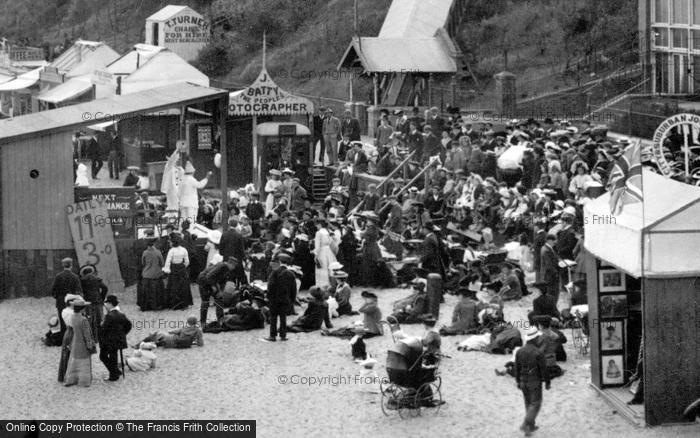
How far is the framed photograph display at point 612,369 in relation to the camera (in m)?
17.5

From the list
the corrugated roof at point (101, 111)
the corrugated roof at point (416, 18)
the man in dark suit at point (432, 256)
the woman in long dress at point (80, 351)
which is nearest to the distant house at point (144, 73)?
the corrugated roof at point (416, 18)

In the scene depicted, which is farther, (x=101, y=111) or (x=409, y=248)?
(x=409, y=248)

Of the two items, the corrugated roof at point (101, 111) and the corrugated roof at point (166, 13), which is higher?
the corrugated roof at point (166, 13)

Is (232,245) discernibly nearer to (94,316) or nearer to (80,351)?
(94,316)

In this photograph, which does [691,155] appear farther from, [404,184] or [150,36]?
[150,36]

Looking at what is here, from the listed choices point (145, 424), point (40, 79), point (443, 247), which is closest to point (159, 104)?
point (443, 247)

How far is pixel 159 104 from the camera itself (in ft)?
88.6

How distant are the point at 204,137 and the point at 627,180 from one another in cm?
2400

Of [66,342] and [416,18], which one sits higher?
[416,18]

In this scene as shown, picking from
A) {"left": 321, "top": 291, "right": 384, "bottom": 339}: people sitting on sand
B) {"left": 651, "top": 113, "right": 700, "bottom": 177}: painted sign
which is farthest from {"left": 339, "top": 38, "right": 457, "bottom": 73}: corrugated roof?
{"left": 651, "top": 113, "right": 700, "bottom": 177}: painted sign

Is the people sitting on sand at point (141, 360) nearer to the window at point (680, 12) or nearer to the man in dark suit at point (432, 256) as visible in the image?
the man in dark suit at point (432, 256)

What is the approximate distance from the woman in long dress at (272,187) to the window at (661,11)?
40.6 feet

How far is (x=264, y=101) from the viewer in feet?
113

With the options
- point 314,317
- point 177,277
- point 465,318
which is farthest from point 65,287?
point 465,318
